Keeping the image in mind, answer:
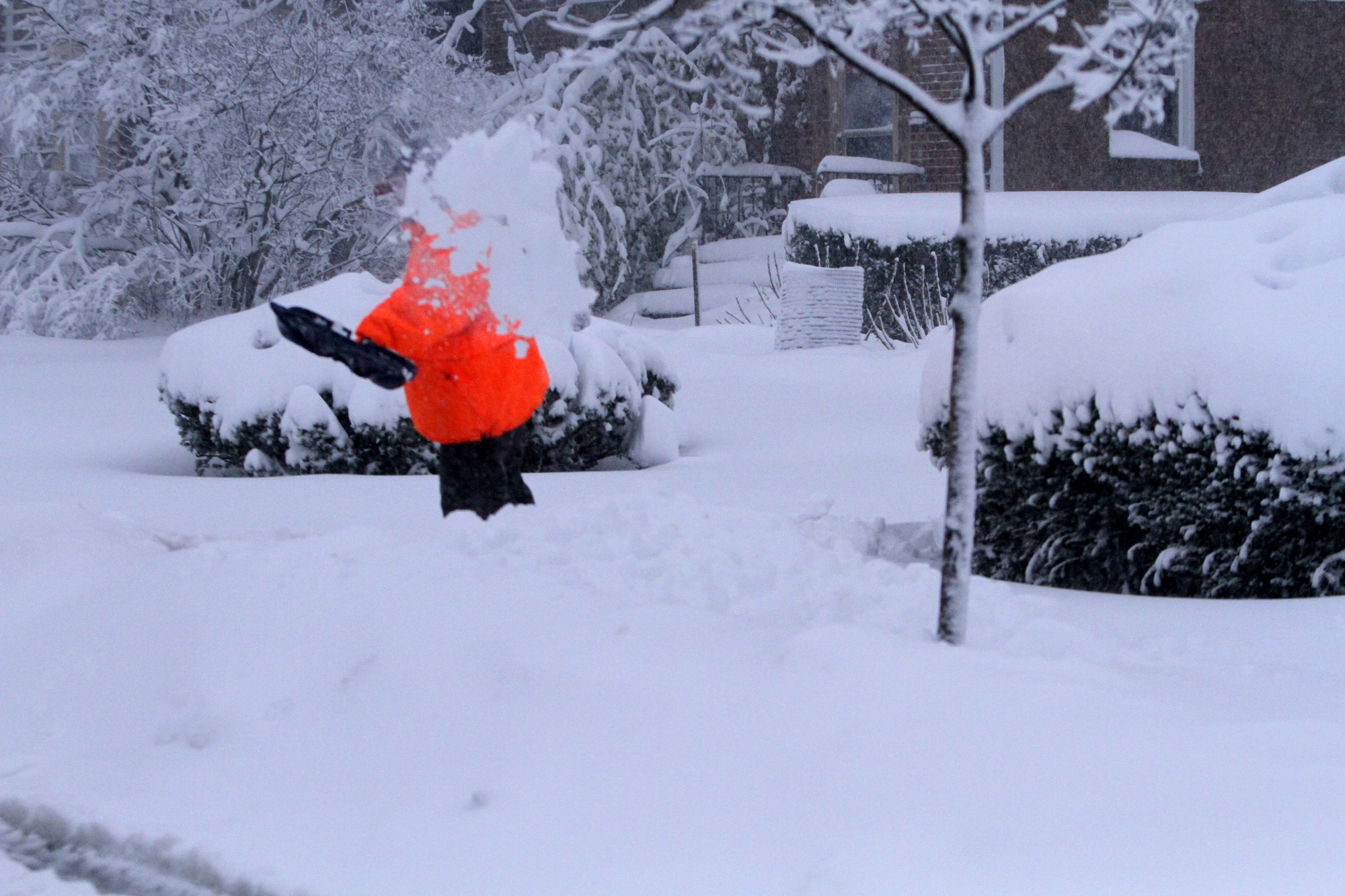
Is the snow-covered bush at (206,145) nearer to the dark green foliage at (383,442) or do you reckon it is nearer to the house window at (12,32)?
the house window at (12,32)

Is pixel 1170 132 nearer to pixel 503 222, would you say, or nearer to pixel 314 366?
pixel 314 366

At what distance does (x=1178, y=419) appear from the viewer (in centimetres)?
431

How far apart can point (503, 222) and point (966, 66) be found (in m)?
1.85

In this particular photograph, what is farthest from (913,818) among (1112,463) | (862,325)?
(862,325)

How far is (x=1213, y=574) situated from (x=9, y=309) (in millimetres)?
13424

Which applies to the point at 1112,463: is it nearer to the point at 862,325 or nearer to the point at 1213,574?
the point at 1213,574

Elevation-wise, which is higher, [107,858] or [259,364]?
[259,364]

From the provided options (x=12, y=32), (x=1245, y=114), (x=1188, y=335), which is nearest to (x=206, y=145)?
(x=12, y=32)

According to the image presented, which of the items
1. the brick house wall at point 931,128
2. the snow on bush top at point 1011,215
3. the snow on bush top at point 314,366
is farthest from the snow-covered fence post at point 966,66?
the brick house wall at point 931,128

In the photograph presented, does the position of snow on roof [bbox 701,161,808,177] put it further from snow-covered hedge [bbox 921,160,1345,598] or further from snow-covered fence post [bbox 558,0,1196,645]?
snow-covered fence post [bbox 558,0,1196,645]

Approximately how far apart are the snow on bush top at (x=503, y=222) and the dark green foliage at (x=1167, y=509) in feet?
5.52

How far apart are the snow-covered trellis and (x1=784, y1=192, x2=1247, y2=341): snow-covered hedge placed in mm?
986

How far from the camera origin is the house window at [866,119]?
1772 centimetres

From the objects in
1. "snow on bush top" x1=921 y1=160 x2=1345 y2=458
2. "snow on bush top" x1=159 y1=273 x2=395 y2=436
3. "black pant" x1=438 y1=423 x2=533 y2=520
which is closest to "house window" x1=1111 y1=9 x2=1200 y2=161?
"snow on bush top" x1=159 y1=273 x2=395 y2=436
